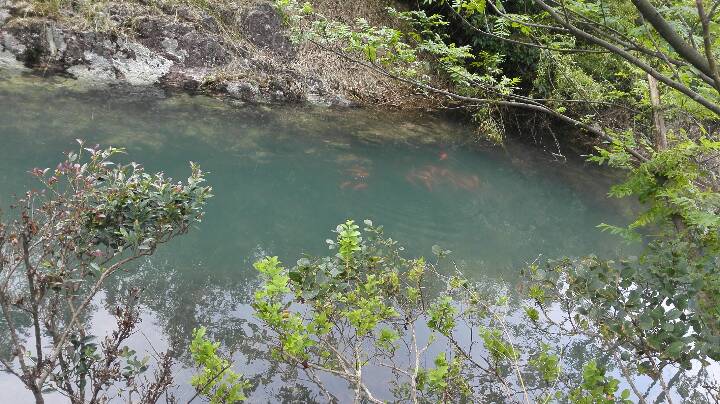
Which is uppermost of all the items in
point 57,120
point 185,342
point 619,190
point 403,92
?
point 619,190

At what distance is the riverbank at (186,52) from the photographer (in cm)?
874

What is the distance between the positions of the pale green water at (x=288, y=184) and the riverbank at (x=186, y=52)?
2.07 ft

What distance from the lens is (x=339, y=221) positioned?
18.9ft

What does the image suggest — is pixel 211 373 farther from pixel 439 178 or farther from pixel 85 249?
pixel 439 178

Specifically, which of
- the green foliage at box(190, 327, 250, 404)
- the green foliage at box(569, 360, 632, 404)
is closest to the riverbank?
the green foliage at box(190, 327, 250, 404)

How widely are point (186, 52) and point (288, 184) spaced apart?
423 cm

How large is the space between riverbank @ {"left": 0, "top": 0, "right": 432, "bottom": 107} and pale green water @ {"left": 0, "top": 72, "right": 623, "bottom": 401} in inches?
24.8

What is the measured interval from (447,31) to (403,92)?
1.47 metres

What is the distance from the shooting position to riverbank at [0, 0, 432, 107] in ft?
28.7

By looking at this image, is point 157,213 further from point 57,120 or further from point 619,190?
point 57,120

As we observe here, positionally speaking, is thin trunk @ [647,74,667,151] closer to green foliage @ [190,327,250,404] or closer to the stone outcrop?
green foliage @ [190,327,250,404]

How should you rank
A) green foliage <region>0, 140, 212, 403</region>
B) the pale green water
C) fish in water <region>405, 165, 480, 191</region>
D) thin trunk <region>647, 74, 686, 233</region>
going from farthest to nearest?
fish in water <region>405, 165, 480, 191</region> < the pale green water < thin trunk <region>647, 74, 686, 233</region> < green foliage <region>0, 140, 212, 403</region>

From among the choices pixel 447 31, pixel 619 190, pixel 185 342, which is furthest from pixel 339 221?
pixel 447 31

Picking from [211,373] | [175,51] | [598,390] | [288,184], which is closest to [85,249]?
[211,373]
